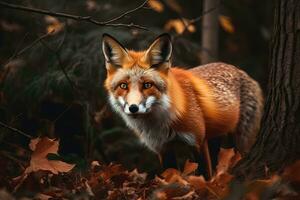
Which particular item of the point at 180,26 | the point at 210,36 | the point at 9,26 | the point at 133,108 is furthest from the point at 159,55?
the point at 180,26

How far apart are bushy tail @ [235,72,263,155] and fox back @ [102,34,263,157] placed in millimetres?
320

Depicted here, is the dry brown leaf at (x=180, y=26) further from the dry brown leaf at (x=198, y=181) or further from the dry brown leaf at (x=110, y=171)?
the dry brown leaf at (x=198, y=181)

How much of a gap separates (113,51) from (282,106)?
7.14 feet

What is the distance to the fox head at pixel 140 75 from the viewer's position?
6035mm

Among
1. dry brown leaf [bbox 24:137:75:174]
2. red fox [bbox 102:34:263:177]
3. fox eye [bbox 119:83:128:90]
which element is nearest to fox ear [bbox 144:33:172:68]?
red fox [bbox 102:34:263:177]

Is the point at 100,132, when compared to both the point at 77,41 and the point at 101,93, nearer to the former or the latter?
the point at 101,93

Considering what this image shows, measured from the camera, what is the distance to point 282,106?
15.9 feet

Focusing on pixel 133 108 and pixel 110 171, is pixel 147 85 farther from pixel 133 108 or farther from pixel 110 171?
pixel 110 171

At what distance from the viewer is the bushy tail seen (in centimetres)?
751

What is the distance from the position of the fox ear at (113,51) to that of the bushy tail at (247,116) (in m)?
1.98

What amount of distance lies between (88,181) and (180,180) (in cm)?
84

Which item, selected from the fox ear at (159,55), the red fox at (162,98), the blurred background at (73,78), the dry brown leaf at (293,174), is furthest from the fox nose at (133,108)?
the dry brown leaf at (293,174)

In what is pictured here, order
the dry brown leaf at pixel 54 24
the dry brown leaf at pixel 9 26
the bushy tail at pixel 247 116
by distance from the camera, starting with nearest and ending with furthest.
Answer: the bushy tail at pixel 247 116, the dry brown leaf at pixel 54 24, the dry brown leaf at pixel 9 26

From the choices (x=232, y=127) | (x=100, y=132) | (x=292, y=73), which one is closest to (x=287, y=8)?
(x=292, y=73)
